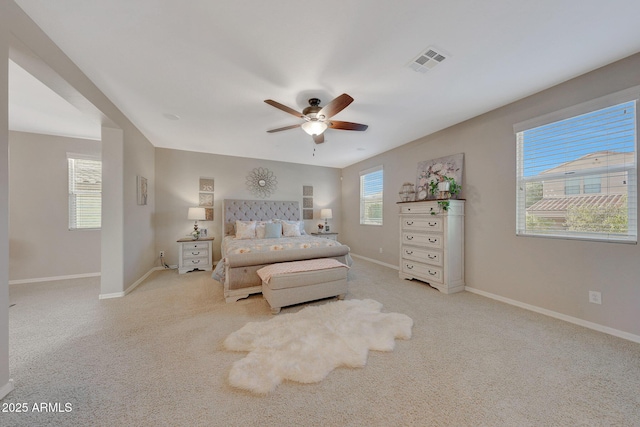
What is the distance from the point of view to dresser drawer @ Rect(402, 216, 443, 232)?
3.43 m

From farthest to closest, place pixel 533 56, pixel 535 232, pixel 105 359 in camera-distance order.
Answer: pixel 535 232, pixel 533 56, pixel 105 359

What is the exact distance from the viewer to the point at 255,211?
5406mm

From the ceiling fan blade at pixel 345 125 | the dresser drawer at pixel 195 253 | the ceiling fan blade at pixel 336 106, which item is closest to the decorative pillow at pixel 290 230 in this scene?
the dresser drawer at pixel 195 253

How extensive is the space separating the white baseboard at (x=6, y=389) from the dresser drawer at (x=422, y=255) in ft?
14.4

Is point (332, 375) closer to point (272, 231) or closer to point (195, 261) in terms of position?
point (272, 231)

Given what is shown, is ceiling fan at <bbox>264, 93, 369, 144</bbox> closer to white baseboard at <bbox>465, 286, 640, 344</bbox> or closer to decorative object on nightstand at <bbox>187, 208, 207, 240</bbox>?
white baseboard at <bbox>465, 286, 640, 344</bbox>

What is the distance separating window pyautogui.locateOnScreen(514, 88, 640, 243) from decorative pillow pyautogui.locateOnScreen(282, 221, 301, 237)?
152 inches

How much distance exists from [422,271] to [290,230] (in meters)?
2.82

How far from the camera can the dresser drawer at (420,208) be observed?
11.4 feet

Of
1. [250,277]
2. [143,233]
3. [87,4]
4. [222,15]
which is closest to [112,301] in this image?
[143,233]

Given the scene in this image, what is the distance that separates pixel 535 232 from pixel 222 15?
13.2 ft

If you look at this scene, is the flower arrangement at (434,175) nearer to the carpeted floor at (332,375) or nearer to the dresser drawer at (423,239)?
the dresser drawer at (423,239)

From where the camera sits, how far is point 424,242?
11.9 feet

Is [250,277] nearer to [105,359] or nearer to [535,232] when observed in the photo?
[105,359]
